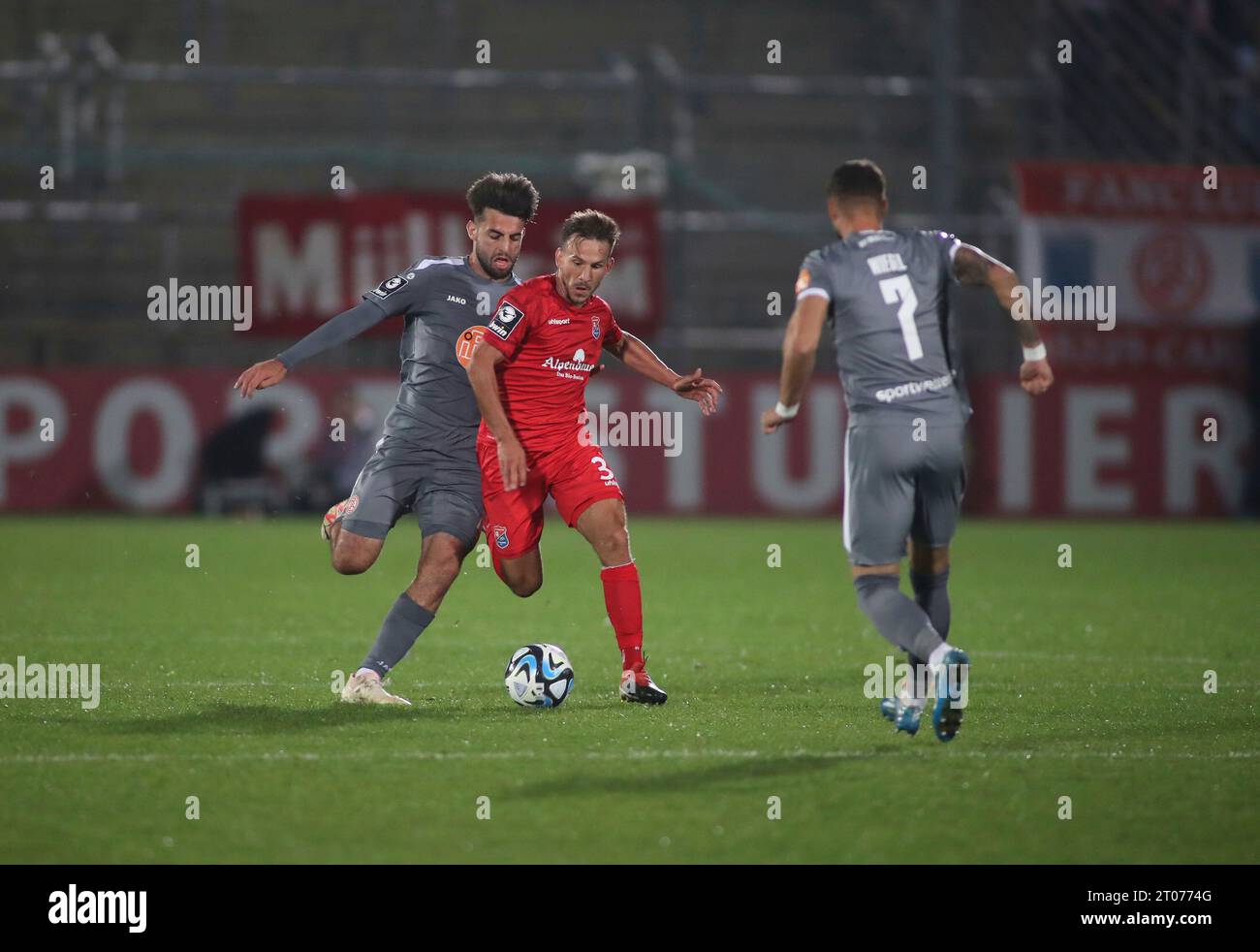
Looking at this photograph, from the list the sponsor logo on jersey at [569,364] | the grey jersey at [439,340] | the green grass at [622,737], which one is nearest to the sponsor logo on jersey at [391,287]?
the grey jersey at [439,340]

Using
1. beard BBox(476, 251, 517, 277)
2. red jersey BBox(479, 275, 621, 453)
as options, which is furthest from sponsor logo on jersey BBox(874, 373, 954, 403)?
beard BBox(476, 251, 517, 277)

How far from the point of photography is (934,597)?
6750 mm

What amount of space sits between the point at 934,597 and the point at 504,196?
2.29 m

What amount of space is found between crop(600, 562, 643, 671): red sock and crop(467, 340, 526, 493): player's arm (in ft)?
1.88

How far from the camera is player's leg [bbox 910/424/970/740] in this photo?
5906 millimetres

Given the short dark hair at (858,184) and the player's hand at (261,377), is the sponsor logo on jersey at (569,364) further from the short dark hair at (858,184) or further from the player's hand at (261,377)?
the short dark hair at (858,184)

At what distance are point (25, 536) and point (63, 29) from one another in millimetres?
9511

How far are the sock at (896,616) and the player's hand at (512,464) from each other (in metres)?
1.33

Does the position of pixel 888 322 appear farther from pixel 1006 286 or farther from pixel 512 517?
pixel 512 517

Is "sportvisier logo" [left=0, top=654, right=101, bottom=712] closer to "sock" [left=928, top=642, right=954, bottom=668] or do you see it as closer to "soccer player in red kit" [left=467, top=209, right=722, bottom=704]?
"soccer player in red kit" [left=467, top=209, right=722, bottom=704]

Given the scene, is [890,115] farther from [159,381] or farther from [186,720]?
[186,720]

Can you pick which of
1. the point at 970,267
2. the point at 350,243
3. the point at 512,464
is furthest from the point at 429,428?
the point at 350,243

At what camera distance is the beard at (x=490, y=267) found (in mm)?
7488
